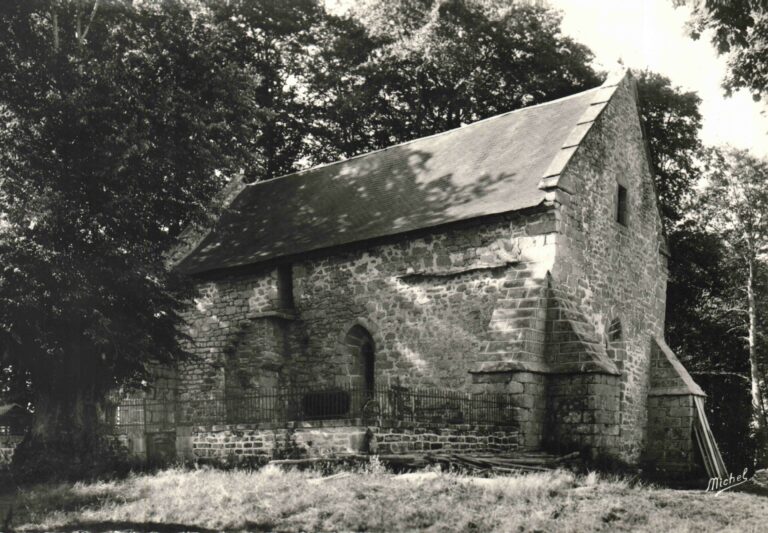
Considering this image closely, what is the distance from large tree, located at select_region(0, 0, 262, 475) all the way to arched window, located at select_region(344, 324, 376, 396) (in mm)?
4141

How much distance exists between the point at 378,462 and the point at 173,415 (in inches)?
434

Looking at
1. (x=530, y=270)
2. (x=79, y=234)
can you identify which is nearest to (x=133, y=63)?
(x=79, y=234)

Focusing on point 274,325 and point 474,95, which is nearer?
point 274,325

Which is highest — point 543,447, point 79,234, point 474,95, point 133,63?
point 474,95

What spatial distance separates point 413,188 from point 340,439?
28.2ft

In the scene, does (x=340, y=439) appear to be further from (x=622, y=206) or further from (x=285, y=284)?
(x=622, y=206)

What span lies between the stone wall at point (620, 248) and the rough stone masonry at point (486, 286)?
0.06 meters

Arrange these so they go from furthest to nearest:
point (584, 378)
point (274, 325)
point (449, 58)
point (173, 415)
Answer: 1. point (449, 58)
2. point (173, 415)
3. point (274, 325)
4. point (584, 378)

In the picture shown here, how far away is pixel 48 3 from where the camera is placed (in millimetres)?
17000

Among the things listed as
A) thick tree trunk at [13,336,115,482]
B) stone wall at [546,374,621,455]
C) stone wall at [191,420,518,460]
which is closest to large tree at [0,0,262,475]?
thick tree trunk at [13,336,115,482]

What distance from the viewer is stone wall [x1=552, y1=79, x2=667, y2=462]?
Result: 1834 cm

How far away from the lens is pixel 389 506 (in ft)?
35.1

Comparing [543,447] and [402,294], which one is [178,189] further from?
[543,447]

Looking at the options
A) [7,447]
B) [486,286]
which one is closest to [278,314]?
[486,286]
